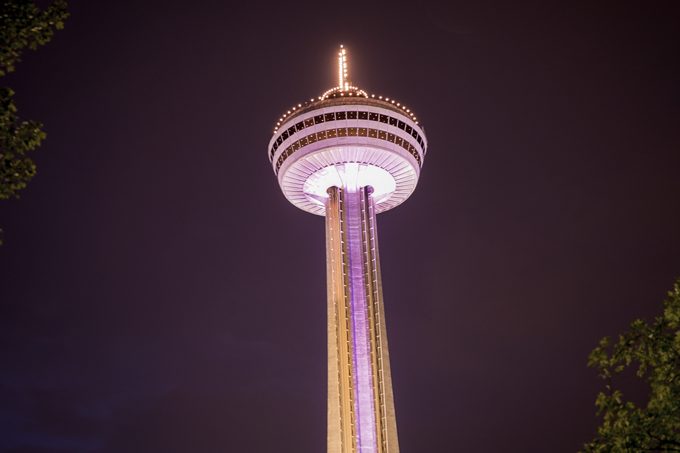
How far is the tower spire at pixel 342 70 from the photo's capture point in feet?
274

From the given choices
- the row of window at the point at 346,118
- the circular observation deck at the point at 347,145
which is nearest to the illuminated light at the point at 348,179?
the circular observation deck at the point at 347,145

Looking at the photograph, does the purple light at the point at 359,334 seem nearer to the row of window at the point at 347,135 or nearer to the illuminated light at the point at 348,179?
the illuminated light at the point at 348,179

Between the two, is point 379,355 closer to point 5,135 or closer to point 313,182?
point 313,182

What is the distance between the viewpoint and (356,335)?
69562 mm

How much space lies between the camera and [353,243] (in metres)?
74.2

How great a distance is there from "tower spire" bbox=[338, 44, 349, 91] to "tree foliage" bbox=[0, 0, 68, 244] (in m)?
66.1

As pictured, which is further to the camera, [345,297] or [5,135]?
[345,297]

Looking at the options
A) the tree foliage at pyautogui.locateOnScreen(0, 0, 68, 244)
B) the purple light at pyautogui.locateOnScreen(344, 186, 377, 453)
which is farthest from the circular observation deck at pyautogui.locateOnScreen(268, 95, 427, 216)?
the tree foliage at pyautogui.locateOnScreen(0, 0, 68, 244)

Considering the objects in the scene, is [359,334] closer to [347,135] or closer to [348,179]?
[348,179]

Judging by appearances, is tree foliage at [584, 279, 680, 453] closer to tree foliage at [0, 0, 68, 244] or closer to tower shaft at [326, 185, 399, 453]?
tree foliage at [0, 0, 68, 244]

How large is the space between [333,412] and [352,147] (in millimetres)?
28010

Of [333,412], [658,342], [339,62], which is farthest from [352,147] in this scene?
A: [658,342]

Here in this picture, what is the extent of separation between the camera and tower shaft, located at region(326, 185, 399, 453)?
65250mm

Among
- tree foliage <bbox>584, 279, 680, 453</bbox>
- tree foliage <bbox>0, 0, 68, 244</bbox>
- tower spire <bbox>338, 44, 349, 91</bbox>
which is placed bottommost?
tree foliage <bbox>584, 279, 680, 453</bbox>
